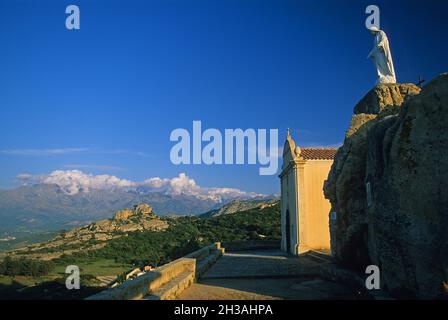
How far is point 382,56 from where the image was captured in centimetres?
1529

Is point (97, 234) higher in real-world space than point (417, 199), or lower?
lower

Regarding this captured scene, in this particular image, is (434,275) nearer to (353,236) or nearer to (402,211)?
(402,211)

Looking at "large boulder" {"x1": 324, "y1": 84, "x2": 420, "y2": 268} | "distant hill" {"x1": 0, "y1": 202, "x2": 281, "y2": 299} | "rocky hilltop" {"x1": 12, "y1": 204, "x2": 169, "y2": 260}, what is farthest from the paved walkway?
"rocky hilltop" {"x1": 12, "y1": 204, "x2": 169, "y2": 260}

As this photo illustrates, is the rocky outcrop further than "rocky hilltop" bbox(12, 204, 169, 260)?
Yes

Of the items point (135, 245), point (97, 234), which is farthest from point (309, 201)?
point (97, 234)

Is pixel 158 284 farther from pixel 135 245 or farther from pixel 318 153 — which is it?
pixel 135 245

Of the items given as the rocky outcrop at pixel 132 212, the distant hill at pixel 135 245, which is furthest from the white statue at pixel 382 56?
the rocky outcrop at pixel 132 212

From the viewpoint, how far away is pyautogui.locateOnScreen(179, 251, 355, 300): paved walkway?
9.51 m

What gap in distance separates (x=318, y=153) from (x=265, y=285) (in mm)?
13134

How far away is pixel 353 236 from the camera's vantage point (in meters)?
10.4

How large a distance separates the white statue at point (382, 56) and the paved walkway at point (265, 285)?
8.20 meters

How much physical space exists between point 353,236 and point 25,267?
118 ft

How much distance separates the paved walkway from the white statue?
26.9ft

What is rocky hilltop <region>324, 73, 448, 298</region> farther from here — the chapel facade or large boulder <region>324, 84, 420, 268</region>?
the chapel facade
